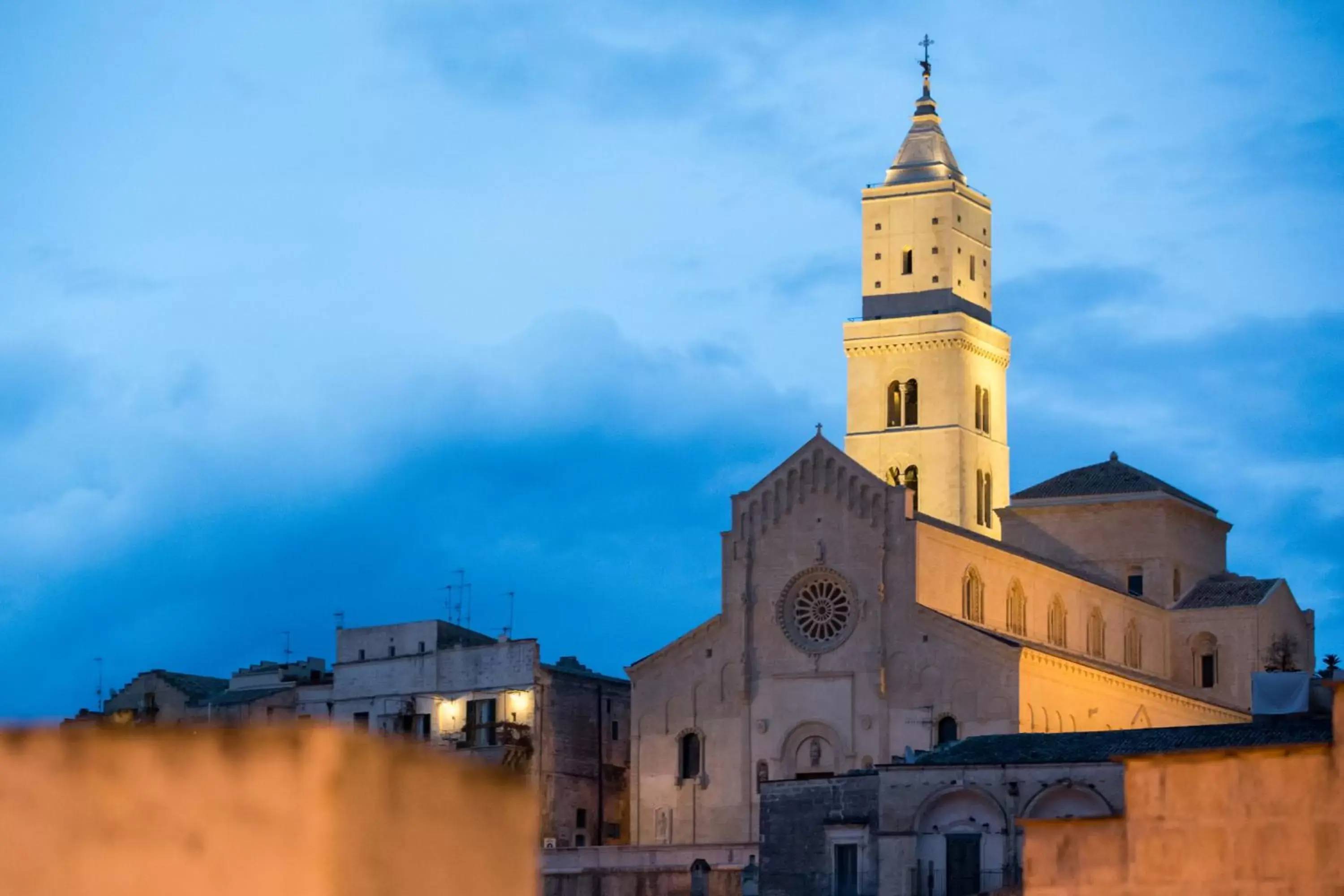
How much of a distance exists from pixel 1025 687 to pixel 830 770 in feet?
21.2

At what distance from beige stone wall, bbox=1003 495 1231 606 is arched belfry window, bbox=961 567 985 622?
10.6m

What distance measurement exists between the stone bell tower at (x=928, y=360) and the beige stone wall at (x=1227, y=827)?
225 feet

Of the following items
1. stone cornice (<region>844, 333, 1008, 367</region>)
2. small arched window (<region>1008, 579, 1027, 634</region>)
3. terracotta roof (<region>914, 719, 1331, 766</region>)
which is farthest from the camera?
stone cornice (<region>844, 333, 1008, 367</region>)

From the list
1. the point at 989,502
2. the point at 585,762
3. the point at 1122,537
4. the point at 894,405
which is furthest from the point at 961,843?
the point at 989,502

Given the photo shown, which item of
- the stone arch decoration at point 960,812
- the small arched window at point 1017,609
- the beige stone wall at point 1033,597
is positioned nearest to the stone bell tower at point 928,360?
the beige stone wall at point 1033,597

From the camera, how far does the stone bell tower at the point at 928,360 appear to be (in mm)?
92250

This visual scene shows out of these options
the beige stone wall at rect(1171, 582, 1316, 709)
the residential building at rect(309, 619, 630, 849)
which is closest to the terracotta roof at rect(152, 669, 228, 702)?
the residential building at rect(309, 619, 630, 849)

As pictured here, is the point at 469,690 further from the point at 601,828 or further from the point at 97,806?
the point at 97,806

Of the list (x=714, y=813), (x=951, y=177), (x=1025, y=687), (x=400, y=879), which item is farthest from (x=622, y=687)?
(x=400, y=879)

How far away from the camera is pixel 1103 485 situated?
85125mm

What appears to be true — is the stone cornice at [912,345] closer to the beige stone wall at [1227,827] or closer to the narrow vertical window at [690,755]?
the narrow vertical window at [690,755]

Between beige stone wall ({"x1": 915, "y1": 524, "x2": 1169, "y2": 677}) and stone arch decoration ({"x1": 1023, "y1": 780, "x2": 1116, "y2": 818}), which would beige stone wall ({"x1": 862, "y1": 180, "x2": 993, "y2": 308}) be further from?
stone arch decoration ({"x1": 1023, "y1": 780, "x2": 1116, "y2": 818})

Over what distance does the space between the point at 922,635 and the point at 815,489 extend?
5765 mm

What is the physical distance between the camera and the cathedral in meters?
67.6
